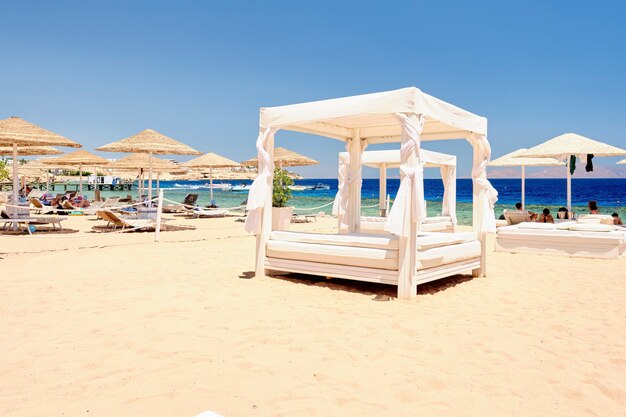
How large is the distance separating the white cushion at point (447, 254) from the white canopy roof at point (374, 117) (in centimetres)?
144

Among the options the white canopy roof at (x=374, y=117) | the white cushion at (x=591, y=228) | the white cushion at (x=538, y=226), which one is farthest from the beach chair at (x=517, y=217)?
the white canopy roof at (x=374, y=117)

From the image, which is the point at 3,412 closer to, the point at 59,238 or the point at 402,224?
the point at 402,224

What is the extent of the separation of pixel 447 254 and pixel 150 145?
9216mm

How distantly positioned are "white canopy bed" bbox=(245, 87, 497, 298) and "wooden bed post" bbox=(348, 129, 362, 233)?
0.16 metres

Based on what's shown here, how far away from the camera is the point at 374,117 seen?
588 cm

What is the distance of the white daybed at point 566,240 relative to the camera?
793 cm

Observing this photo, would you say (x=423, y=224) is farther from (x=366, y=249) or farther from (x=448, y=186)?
(x=366, y=249)

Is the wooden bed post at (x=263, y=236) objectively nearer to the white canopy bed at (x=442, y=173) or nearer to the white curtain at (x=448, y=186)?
the white canopy bed at (x=442, y=173)

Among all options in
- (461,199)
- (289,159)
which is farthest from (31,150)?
(461,199)

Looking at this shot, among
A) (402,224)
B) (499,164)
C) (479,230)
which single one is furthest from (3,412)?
(499,164)

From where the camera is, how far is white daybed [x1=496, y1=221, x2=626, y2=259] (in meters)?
7.93

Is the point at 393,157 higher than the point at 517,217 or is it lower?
higher

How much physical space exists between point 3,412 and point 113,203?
13.7m

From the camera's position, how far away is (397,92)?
492 cm
